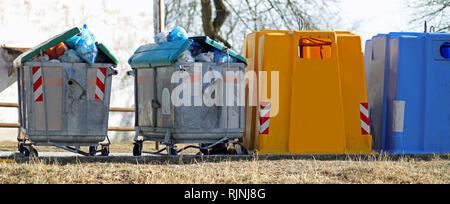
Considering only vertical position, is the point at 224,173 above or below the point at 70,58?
below

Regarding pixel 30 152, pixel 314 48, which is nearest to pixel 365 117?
pixel 314 48

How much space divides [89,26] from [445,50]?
8365mm

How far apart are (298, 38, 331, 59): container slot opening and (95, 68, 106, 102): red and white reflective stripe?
2.79m

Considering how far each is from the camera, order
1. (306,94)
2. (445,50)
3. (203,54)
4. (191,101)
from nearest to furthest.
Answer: (191,101) → (203,54) → (306,94) → (445,50)

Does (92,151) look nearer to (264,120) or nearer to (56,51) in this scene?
(56,51)

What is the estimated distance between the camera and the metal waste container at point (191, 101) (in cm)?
1075

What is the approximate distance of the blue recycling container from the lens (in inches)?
458

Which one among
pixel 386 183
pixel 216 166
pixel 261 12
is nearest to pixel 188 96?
pixel 216 166

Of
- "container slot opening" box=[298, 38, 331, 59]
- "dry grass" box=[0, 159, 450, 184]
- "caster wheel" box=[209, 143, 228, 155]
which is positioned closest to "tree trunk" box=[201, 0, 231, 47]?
"caster wheel" box=[209, 143, 228, 155]

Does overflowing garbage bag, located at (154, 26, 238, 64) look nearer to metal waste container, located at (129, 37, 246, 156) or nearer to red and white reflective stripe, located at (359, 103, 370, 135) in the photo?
metal waste container, located at (129, 37, 246, 156)

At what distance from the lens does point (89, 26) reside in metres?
17.4
